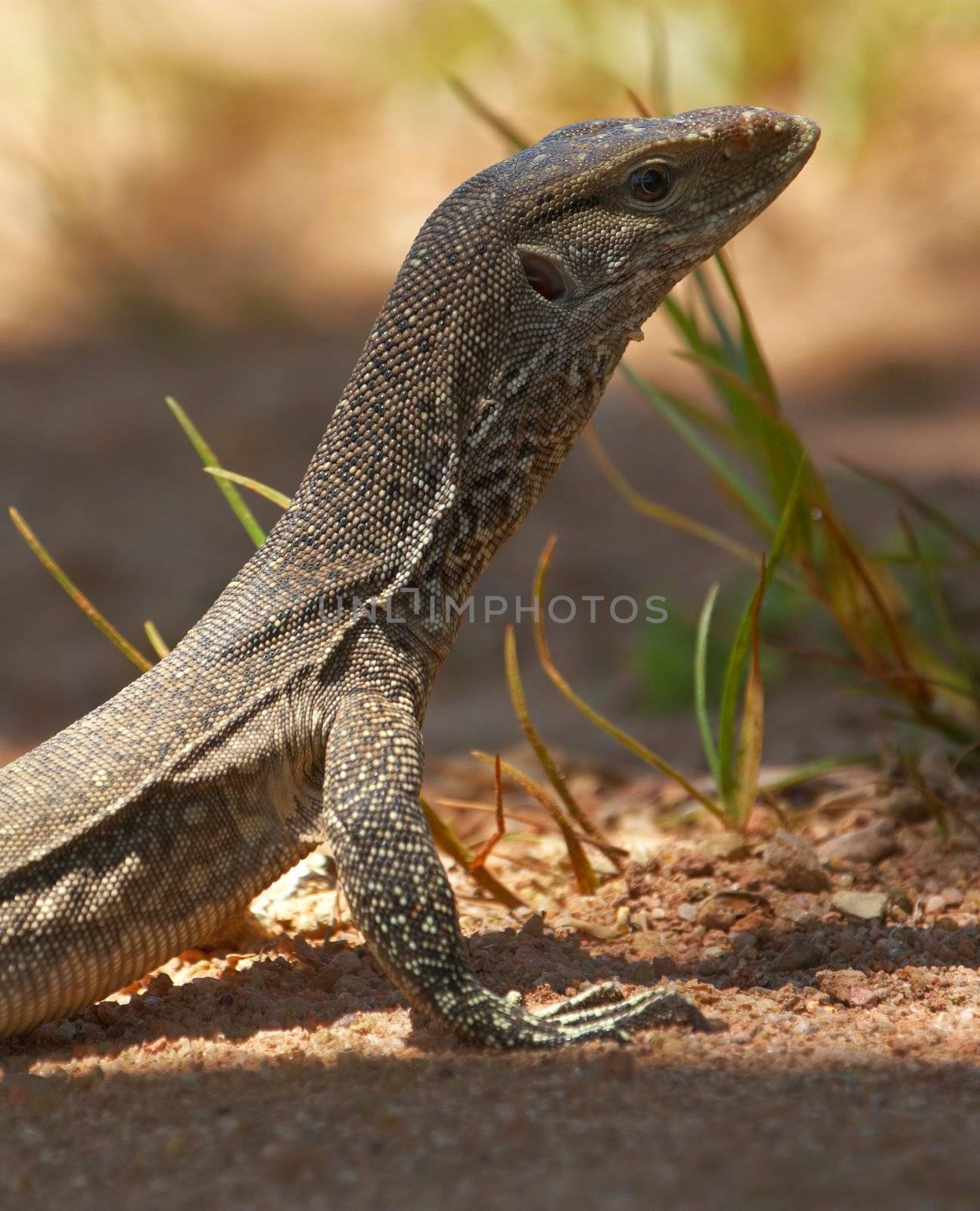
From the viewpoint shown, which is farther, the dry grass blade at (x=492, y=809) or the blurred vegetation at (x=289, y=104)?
the blurred vegetation at (x=289, y=104)

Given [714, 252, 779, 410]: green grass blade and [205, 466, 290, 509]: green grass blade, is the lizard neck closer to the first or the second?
[205, 466, 290, 509]: green grass blade

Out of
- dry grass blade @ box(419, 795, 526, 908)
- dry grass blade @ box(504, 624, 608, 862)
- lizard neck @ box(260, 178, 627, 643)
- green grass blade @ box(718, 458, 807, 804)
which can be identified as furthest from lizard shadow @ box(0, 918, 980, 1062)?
lizard neck @ box(260, 178, 627, 643)

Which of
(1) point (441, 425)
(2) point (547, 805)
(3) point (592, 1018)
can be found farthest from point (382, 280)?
(3) point (592, 1018)

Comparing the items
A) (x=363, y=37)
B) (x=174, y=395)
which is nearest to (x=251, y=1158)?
(x=174, y=395)

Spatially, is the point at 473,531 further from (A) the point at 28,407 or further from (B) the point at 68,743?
(A) the point at 28,407

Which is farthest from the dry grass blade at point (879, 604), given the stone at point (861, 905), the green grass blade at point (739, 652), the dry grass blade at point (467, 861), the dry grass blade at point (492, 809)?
the dry grass blade at point (467, 861)

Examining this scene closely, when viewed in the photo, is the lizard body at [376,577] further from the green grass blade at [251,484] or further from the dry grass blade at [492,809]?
the dry grass blade at [492,809]

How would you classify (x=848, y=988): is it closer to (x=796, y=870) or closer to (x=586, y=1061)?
(x=796, y=870)
